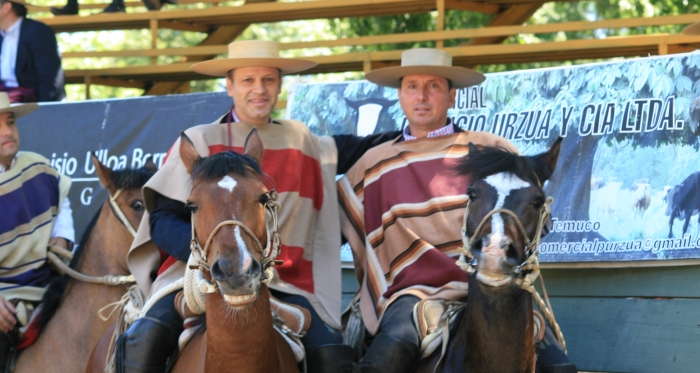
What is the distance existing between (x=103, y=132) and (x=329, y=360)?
4347mm

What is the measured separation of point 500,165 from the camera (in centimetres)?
470

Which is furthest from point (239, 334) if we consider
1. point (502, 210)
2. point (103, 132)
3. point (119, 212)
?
point (103, 132)

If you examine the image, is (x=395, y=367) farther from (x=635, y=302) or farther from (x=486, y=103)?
(x=486, y=103)

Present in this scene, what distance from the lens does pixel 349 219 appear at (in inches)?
235

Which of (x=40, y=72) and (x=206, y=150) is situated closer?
(x=206, y=150)

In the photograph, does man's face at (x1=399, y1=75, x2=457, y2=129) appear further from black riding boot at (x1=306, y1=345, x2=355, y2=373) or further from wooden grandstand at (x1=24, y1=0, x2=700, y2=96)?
wooden grandstand at (x1=24, y1=0, x2=700, y2=96)

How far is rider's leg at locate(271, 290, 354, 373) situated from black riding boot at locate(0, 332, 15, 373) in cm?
227

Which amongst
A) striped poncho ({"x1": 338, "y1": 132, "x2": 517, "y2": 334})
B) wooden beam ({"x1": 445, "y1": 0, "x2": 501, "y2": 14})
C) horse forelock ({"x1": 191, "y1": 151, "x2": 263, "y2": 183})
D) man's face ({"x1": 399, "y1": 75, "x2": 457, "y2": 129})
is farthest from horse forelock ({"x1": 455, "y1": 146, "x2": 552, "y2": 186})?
wooden beam ({"x1": 445, "y1": 0, "x2": 501, "y2": 14})

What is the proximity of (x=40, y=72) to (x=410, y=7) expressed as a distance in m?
4.14

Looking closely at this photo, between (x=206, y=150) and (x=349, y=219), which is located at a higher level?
(x=206, y=150)

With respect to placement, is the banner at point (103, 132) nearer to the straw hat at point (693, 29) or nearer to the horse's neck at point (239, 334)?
the straw hat at point (693, 29)

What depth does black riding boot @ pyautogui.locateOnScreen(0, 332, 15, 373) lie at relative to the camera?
20.4 ft

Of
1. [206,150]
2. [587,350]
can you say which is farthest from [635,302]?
[206,150]

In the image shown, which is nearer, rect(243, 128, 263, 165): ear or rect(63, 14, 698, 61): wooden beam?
rect(243, 128, 263, 165): ear
